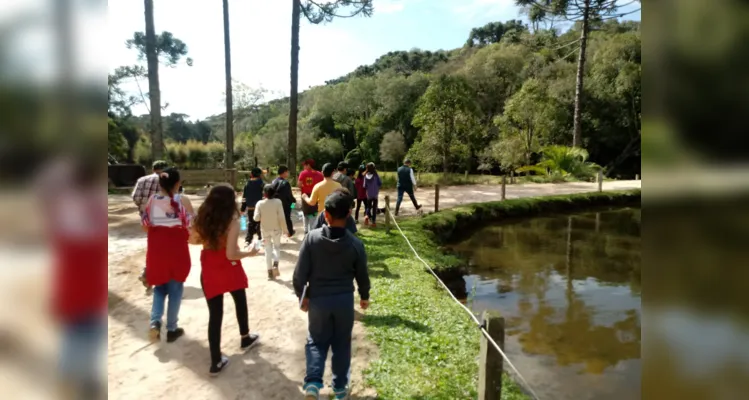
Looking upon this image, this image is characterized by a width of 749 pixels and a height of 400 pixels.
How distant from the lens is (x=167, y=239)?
4094 mm

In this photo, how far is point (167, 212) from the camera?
4.10m

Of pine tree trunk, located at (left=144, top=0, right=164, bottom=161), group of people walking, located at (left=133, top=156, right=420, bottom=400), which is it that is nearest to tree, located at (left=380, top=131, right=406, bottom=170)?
pine tree trunk, located at (left=144, top=0, right=164, bottom=161)

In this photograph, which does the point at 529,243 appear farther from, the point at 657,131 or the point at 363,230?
the point at 657,131

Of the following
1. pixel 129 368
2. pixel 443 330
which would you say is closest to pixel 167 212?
pixel 129 368

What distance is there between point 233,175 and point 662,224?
Result: 652 inches

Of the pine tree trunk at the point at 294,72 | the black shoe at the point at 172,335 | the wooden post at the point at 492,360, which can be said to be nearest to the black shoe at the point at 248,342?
the black shoe at the point at 172,335

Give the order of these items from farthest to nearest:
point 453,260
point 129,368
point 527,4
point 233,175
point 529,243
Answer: point 527,4 → point 233,175 → point 529,243 → point 453,260 → point 129,368

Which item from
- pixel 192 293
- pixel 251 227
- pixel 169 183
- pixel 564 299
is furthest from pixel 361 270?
pixel 564 299

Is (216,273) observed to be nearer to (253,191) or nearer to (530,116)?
(253,191)

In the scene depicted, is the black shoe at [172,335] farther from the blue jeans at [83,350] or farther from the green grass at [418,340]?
the blue jeans at [83,350]

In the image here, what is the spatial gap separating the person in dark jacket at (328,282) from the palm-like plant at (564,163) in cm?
1914

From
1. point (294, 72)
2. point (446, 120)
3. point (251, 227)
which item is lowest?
point (251, 227)

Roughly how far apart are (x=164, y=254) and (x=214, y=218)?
774 millimetres

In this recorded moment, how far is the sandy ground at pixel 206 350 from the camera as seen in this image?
3674 millimetres
